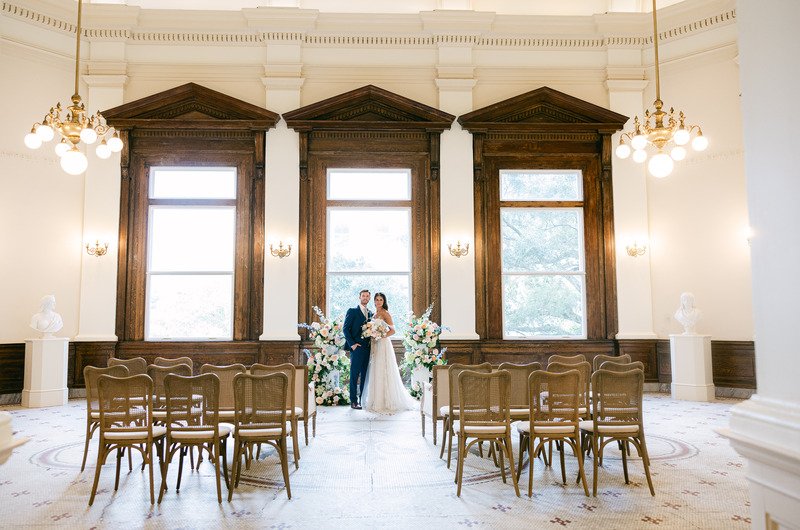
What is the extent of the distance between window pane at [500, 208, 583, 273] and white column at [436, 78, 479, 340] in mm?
757

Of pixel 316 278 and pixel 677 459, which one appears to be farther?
pixel 316 278

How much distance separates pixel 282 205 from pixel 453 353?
387cm

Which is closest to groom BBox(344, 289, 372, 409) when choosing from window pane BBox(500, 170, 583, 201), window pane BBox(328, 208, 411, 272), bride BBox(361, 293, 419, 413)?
bride BBox(361, 293, 419, 413)

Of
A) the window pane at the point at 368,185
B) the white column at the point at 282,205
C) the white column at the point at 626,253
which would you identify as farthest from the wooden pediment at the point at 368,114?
the white column at the point at 626,253

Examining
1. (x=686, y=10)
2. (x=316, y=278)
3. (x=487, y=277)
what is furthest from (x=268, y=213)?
(x=686, y=10)

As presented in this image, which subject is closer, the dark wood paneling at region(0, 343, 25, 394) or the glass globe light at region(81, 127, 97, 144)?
the glass globe light at region(81, 127, 97, 144)

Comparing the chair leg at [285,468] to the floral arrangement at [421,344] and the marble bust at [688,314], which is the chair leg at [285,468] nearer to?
the floral arrangement at [421,344]

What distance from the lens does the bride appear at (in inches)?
330

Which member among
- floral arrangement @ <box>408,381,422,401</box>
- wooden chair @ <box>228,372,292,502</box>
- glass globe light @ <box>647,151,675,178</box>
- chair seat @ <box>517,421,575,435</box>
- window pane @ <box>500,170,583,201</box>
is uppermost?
window pane @ <box>500,170,583,201</box>

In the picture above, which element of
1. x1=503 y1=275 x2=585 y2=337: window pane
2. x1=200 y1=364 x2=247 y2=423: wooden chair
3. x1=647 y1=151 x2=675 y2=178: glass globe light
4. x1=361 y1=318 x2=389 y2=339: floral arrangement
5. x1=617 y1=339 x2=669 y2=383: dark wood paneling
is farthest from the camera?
x1=503 y1=275 x2=585 y2=337: window pane

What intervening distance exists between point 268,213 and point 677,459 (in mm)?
7137

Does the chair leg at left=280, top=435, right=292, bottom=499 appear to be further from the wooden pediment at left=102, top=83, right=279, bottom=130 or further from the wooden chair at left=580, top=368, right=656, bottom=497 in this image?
the wooden pediment at left=102, top=83, right=279, bottom=130

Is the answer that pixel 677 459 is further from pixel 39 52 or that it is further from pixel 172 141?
pixel 39 52

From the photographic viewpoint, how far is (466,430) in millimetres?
4902
